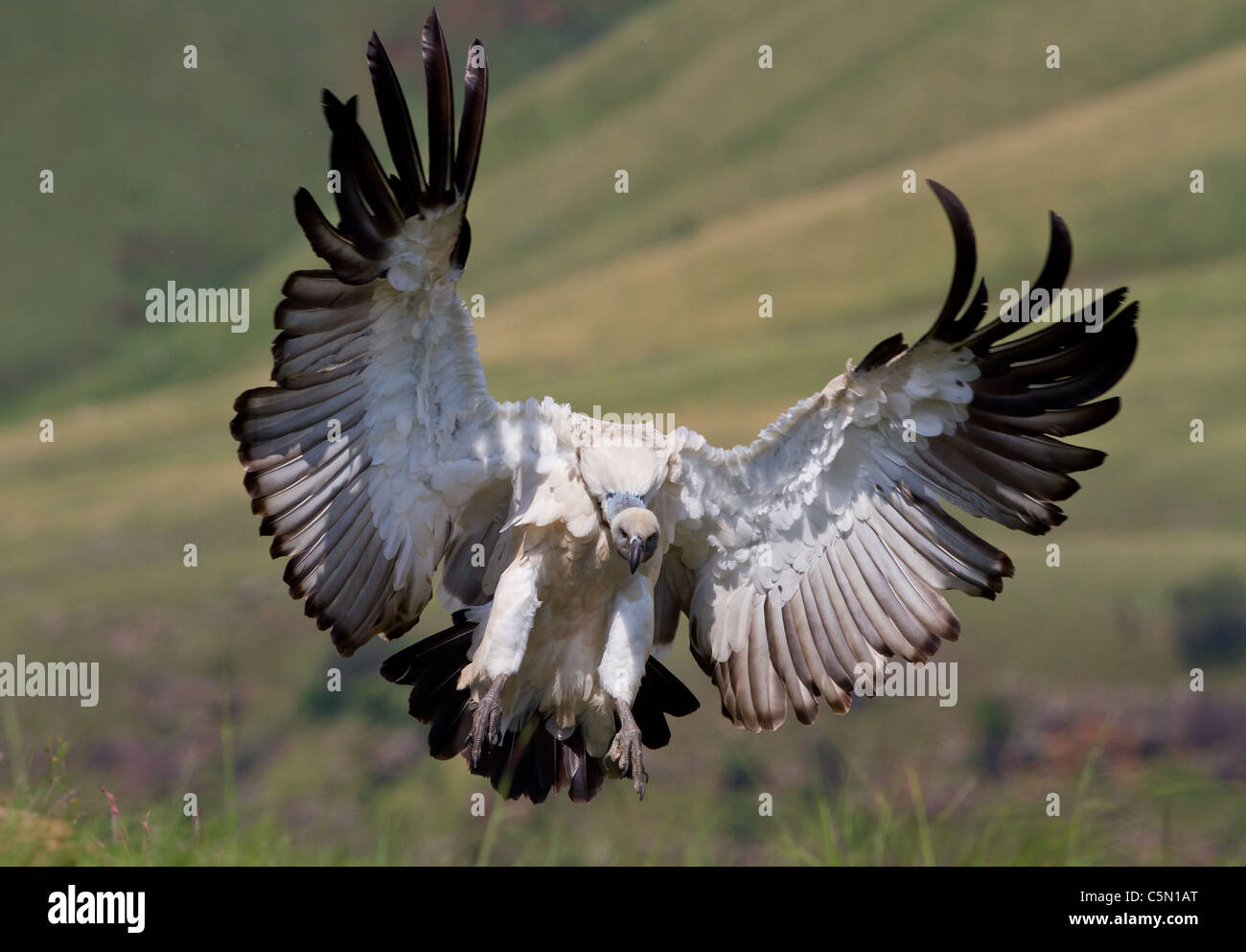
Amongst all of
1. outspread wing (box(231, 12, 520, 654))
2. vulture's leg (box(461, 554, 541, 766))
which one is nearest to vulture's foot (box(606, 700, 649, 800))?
vulture's leg (box(461, 554, 541, 766))

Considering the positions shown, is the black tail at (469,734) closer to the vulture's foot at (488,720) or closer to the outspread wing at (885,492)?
the vulture's foot at (488,720)

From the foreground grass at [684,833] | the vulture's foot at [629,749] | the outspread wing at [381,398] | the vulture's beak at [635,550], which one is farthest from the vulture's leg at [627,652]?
the foreground grass at [684,833]

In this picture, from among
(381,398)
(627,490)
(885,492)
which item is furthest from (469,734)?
(885,492)

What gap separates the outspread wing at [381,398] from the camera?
570 centimetres

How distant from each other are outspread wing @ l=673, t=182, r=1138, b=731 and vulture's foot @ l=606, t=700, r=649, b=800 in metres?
0.90

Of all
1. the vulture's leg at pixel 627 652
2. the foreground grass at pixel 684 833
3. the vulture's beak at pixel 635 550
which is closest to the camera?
the foreground grass at pixel 684 833

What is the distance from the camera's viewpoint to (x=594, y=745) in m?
7.12

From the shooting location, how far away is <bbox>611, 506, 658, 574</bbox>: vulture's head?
6262 millimetres

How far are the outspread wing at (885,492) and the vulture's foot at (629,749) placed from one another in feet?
2.94

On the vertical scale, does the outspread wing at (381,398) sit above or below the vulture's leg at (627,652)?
above

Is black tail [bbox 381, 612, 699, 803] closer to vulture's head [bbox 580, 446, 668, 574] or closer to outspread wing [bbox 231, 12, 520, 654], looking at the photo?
outspread wing [bbox 231, 12, 520, 654]

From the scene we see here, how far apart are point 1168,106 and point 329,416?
48774 millimetres

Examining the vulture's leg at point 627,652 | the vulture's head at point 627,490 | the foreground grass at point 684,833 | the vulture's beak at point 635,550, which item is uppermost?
the vulture's head at point 627,490

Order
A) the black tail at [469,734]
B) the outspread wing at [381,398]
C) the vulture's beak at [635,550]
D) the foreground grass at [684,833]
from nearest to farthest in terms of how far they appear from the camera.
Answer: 1. the foreground grass at [684,833]
2. the outspread wing at [381,398]
3. the vulture's beak at [635,550]
4. the black tail at [469,734]
